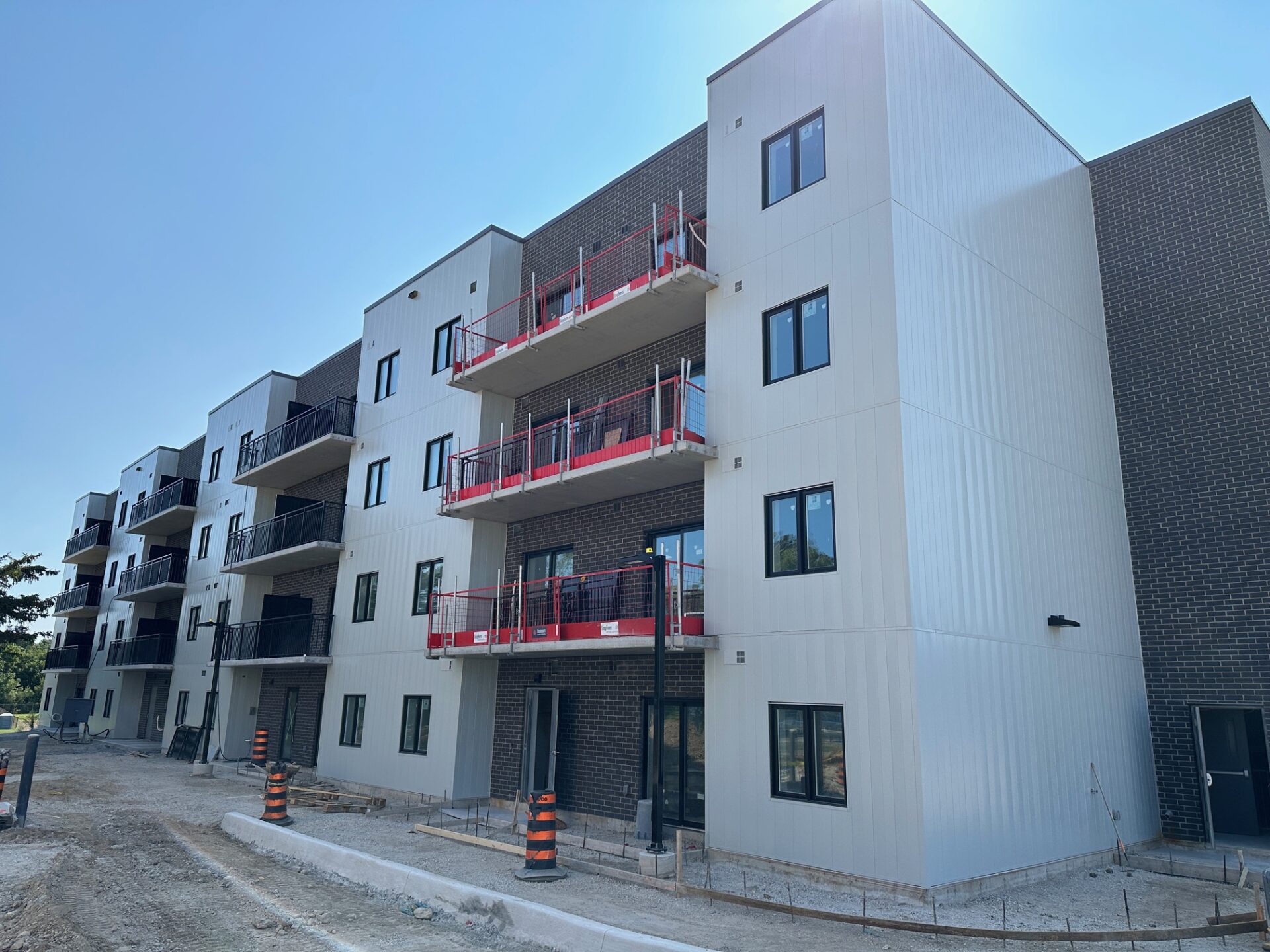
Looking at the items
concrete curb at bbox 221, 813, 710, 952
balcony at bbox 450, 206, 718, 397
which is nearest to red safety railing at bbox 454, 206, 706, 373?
balcony at bbox 450, 206, 718, 397

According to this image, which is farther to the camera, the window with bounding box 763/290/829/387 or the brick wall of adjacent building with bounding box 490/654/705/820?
the brick wall of adjacent building with bounding box 490/654/705/820

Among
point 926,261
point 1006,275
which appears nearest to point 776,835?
point 926,261

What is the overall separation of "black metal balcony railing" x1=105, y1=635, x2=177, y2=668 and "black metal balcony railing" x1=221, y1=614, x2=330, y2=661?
8.32 metres

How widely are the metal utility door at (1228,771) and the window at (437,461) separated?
48.7 feet

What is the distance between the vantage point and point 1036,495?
13.1 metres

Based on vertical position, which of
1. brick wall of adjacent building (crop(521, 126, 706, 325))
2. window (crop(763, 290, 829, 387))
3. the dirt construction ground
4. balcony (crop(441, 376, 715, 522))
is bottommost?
the dirt construction ground

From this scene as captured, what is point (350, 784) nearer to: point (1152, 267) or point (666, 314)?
point (666, 314)

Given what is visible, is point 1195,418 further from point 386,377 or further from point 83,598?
point 83,598

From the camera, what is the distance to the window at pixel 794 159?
13.0 metres

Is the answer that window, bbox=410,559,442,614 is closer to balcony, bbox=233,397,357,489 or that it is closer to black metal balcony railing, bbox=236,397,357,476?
balcony, bbox=233,397,357,489

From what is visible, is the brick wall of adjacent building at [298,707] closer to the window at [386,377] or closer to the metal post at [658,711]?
the window at [386,377]

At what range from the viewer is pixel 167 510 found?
3391 centimetres

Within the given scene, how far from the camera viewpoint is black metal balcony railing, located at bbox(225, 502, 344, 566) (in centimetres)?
2316

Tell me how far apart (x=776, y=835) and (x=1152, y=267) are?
11596mm
